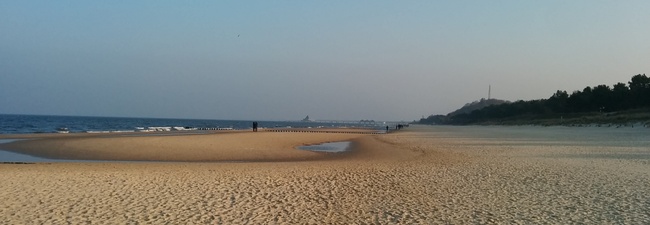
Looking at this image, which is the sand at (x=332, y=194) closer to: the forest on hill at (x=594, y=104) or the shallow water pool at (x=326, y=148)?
the shallow water pool at (x=326, y=148)

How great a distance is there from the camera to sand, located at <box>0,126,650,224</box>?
874 centimetres

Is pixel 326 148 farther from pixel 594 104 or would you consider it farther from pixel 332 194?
pixel 594 104

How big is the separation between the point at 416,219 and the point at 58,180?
9.94m

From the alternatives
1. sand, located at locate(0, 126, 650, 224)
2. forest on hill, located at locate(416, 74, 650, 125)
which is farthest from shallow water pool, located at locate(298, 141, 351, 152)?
forest on hill, located at locate(416, 74, 650, 125)

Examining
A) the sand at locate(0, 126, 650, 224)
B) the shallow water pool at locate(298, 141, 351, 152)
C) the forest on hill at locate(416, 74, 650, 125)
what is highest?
the forest on hill at locate(416, 74, 650, 125)

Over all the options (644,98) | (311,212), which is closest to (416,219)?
(311,212)

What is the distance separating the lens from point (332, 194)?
11305 millimetres

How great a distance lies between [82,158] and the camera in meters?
21.0

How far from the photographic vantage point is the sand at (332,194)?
874cm

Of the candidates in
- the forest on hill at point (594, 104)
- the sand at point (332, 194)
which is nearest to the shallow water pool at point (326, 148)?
the sand at point (332, 194)

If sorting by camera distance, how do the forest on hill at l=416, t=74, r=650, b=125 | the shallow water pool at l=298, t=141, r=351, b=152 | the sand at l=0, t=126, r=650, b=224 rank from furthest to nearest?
the forest on hill at l=416, t=74, r=650, b=125 → the shallow water pool at l=298, t=141, r=351, b=152 → the sand at l=0, t=126, r=650, b=224

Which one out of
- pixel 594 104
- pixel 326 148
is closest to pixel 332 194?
pixel 326 148

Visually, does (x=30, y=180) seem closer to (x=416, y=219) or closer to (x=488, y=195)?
(x=416, y=219)

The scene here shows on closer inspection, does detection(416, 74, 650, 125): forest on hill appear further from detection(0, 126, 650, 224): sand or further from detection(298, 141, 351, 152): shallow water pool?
detection(0, 126, 650, 224): sand
